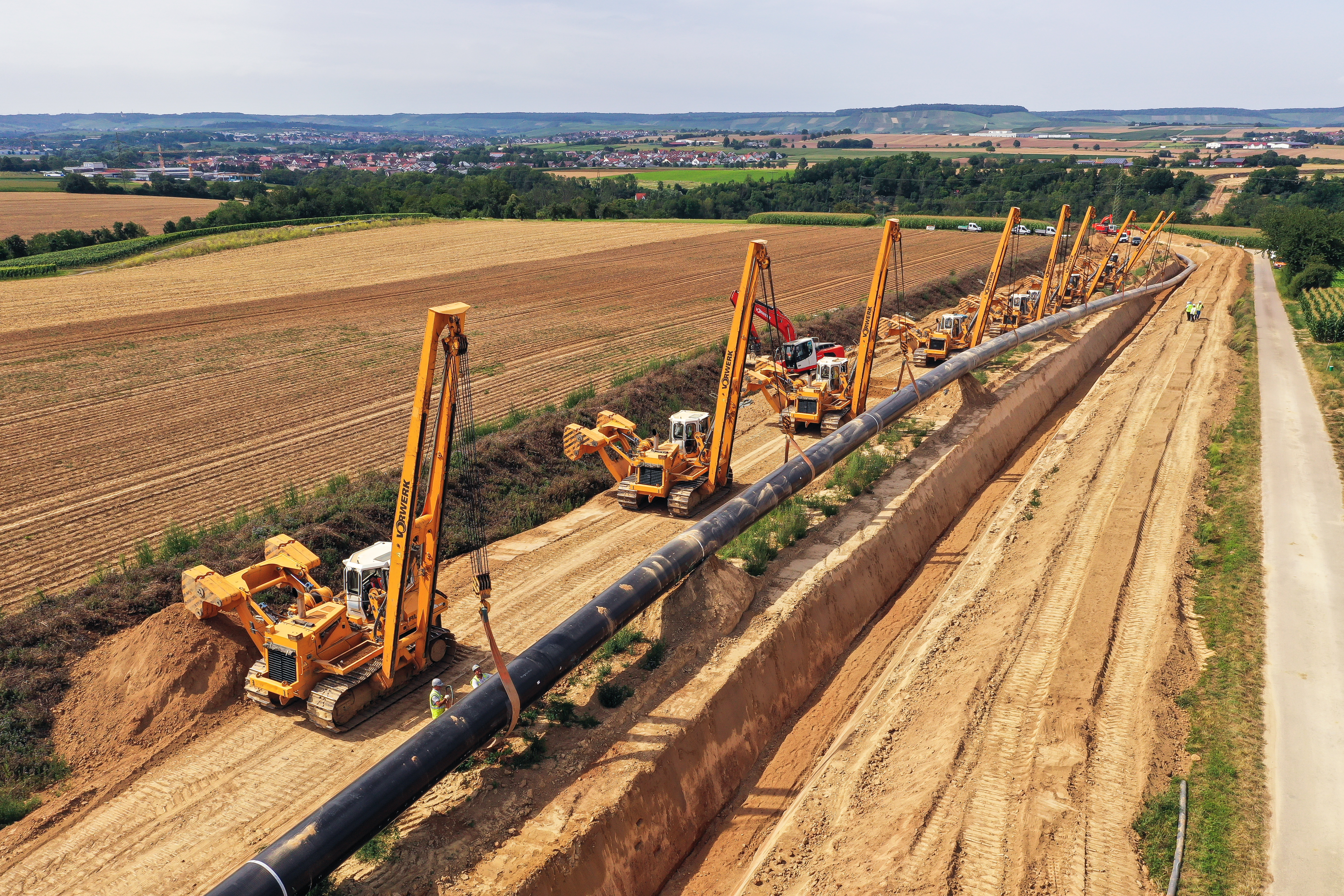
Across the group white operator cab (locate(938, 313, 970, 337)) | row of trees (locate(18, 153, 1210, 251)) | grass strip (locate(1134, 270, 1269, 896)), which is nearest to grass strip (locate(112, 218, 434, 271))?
row of trees (locate(18, 153, 1210, 251))

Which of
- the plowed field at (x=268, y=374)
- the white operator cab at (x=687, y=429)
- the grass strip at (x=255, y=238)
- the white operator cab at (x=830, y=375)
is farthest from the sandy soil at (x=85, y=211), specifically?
the white operator cab at (x=687, y=429)

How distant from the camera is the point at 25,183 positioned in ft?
406

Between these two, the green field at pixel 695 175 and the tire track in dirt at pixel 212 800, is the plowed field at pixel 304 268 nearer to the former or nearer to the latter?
the tire track in dirt at pixel 212 800

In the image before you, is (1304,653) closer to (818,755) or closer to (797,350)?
(818,755)

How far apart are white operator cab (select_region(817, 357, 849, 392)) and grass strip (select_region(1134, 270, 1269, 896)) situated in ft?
38.0

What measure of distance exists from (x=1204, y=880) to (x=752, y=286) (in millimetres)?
Result: 15308

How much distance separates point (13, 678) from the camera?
47.0 feet

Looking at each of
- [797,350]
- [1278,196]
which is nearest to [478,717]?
[797,350]

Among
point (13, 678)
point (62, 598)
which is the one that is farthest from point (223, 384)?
point (13, 678)

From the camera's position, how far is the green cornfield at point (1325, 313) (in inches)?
1698

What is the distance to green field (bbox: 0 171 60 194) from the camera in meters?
110

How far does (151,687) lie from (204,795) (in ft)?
8.81

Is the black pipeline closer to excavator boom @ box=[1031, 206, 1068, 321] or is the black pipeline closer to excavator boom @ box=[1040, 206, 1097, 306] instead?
excavator boom @ box=[1031, 206, 1068, 321]

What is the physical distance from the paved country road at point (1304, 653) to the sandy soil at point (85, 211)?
82427 mm
